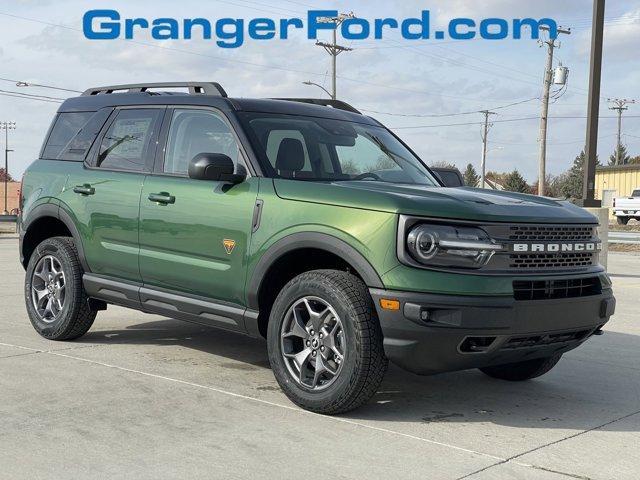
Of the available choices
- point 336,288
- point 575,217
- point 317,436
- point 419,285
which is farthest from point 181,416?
point 575,217

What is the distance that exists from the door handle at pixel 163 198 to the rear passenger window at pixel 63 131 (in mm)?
1393

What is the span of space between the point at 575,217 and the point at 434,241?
1.10m

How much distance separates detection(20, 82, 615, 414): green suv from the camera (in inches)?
184

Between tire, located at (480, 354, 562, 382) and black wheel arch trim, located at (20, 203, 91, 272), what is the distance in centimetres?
315

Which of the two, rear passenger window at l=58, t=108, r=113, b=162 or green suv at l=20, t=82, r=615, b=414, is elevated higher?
rear passenger window at l=58, t=108, r=113, b=162

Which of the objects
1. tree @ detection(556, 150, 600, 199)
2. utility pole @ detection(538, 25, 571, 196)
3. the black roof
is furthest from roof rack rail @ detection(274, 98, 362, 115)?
tree @ detection(556, 150, 600, 199)

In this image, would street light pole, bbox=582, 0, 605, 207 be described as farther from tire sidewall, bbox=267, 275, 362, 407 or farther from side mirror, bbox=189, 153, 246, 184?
tire sidewall, bbox=267, 275, 362, 407

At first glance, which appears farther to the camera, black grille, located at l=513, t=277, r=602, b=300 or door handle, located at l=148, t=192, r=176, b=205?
door handle, located at l=148, t=192, r=176, b=205

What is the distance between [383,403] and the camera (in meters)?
5.34

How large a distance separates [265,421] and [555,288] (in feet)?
5.88

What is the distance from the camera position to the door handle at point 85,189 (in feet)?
21.6

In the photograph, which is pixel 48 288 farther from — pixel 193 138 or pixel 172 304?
pixel 193 138

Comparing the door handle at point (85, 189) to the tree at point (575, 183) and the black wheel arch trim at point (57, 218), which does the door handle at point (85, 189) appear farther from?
the tree at point (575, 183)

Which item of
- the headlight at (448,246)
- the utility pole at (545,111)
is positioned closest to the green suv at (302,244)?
the headlight at (448,246)
